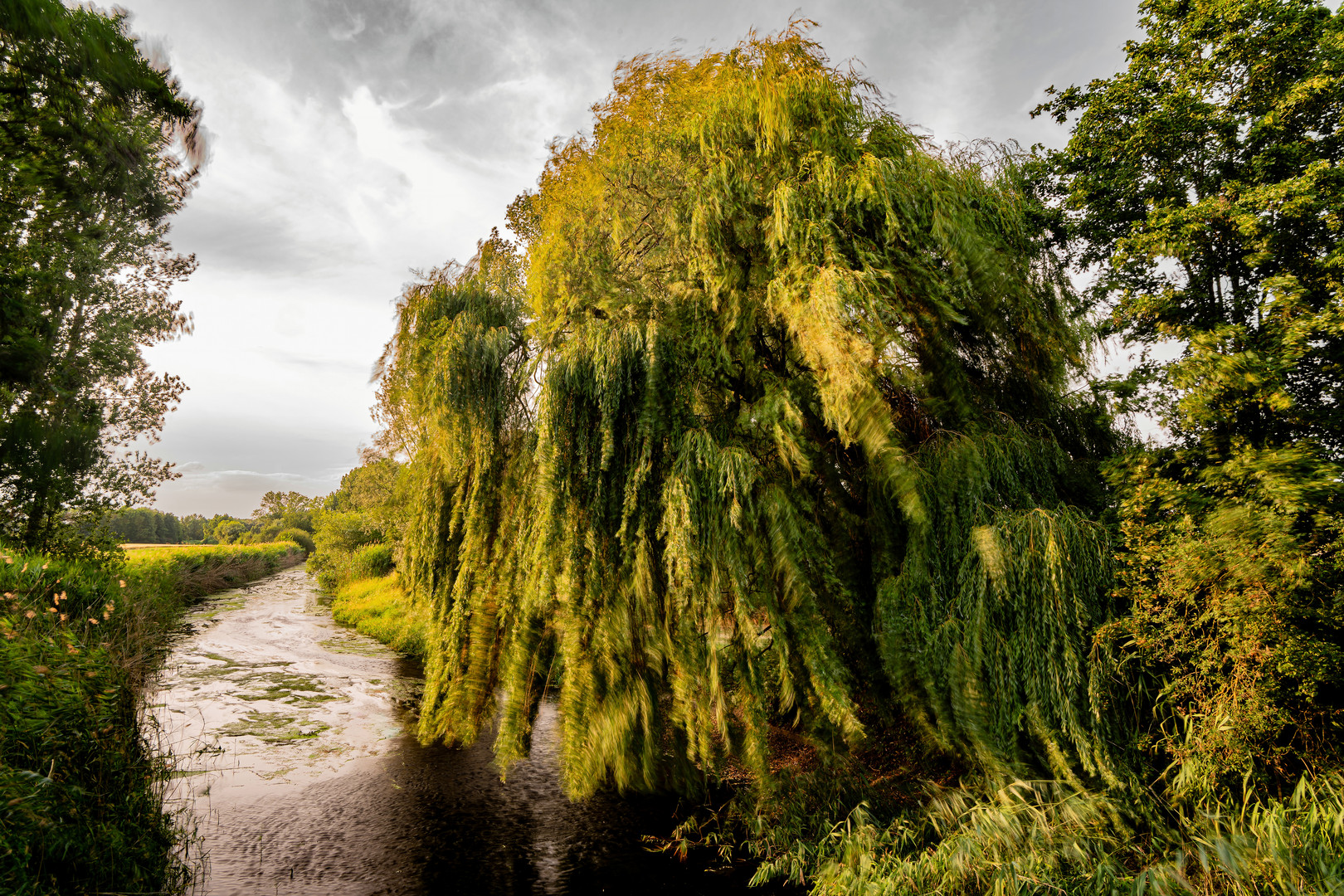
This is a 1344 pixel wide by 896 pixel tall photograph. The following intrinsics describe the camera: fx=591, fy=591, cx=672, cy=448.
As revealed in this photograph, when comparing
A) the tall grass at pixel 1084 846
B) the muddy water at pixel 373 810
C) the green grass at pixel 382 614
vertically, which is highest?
the tall grass at pixel 1084 846

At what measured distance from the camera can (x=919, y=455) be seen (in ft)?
21.0

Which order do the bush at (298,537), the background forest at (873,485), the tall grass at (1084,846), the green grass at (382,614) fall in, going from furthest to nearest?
1. the bush at (298,537)
2. the green grass at (382,614)
3. the background forest at (873,485)
4. the tall grass at (1084,846)

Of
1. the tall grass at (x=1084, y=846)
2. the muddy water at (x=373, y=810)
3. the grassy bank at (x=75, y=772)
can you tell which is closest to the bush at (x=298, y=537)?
the muddy water at (x=373, y=810)

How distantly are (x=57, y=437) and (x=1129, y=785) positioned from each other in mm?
16408

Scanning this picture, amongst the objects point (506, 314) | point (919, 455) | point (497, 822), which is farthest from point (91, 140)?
point (919, 455)

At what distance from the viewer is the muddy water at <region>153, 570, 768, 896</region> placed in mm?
6242

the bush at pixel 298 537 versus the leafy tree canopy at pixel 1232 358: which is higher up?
the leafy tree canopy at pixel 1232 358

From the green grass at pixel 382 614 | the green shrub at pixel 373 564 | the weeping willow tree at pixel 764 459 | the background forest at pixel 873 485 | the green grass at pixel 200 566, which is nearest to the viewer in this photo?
the background forest at pixel 873 485

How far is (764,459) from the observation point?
649 centimetres

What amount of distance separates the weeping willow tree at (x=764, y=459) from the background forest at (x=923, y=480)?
0.14ft

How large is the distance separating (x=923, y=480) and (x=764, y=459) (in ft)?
5.35

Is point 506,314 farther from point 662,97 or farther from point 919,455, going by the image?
point 919,455

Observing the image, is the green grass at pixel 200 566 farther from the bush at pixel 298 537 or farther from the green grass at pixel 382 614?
the bush at pixel 298 537

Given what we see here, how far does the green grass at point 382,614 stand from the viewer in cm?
1728
